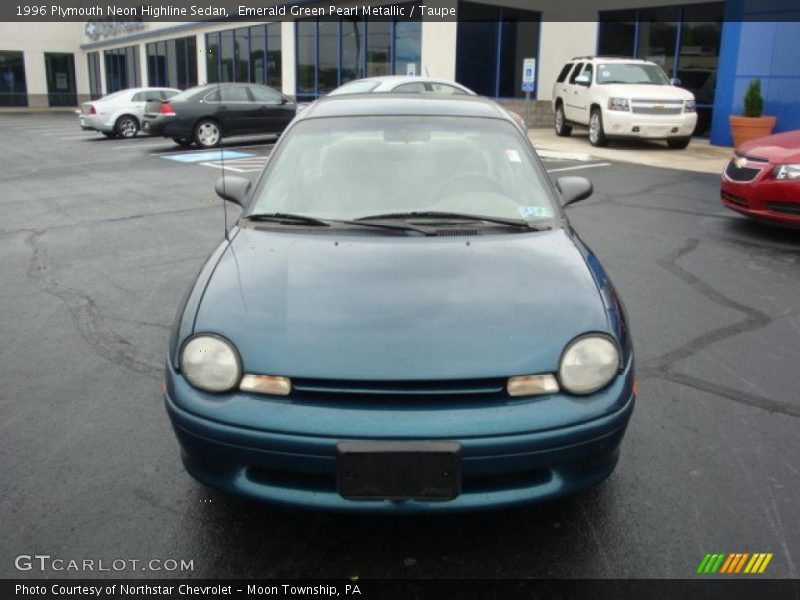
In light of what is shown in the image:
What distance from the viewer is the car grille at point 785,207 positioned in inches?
285

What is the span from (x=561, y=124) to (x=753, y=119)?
5.02 m

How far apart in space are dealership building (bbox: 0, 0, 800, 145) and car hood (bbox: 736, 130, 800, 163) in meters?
7.72

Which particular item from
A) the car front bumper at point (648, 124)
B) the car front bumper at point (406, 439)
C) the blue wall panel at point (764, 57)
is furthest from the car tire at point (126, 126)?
the car front bumper at point (406, 439)

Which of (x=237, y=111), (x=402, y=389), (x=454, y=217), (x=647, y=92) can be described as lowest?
(x=402, y=389)

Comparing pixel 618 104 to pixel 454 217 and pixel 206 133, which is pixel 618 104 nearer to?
pixel 206 133

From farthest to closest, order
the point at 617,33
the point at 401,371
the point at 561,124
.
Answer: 1. the point at 617,33
2. the point at 561,124
3. the point at 401,371

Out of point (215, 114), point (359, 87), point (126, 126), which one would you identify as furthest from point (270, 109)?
point (126, 126)

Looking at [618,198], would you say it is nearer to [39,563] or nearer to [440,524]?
[440,524]

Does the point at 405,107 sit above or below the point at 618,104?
above

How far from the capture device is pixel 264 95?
17406 mm

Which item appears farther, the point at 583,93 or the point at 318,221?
the point at 583,93

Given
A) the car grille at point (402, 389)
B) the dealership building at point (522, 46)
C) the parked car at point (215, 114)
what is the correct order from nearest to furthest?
the car grille at point (402, 389)
the dealership building at point (522, 46)
the parked car at point (215, 114)

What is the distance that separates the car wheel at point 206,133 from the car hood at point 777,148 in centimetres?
1236

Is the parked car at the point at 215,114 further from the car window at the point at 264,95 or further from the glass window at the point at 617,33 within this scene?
the glass window at the point at 617,33
